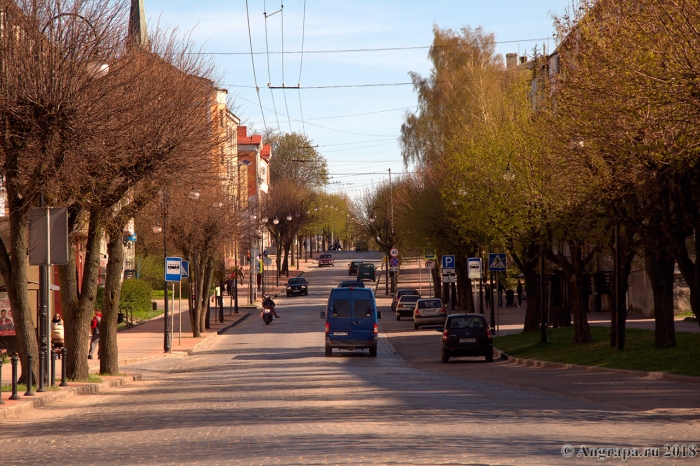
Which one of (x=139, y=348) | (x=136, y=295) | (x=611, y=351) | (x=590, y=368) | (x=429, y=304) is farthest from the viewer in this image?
(x=136, y=295)

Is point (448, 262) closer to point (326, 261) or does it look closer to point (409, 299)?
point (409, 299)

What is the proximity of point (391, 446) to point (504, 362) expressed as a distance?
19.7 m

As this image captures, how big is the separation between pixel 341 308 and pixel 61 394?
1509cm

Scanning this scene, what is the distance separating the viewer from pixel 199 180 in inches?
900

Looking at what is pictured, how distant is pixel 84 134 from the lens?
1695 cm

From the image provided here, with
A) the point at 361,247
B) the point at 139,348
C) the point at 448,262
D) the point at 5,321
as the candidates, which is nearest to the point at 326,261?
the point at 361,247

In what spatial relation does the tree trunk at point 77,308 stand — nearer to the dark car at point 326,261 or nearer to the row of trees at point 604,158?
the row of trees at point 604,158

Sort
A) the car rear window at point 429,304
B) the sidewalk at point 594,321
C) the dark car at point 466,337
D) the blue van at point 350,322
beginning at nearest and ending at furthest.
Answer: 1. the dark car at point 466,337
2. the blue van at point 350,322
3. the sidewalk at point 594,321
4. the car rear window at point 429,304

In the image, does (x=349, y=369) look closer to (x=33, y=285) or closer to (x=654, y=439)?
(x=33, y=285)

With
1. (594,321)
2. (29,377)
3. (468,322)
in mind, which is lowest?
(594,321)

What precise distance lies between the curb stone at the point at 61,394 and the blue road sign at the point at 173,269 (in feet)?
28.5

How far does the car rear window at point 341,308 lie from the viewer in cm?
3222

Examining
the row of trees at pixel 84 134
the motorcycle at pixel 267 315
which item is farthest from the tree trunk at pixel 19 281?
the motorcycle at pixel 267 315

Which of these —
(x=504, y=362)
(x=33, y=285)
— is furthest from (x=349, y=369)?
(x=33, y=285)
